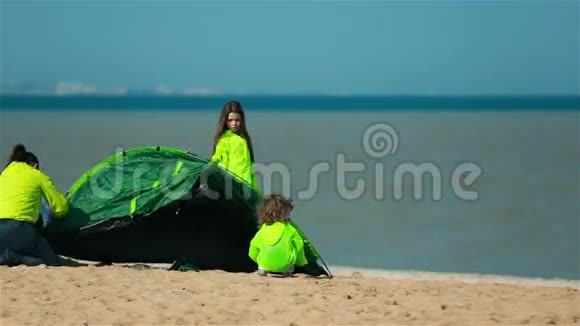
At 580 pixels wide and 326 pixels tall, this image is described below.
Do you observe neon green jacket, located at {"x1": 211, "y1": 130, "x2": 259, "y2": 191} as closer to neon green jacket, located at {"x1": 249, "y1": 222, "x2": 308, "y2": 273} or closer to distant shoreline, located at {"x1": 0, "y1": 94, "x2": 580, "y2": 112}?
neon green jacket, located at {"x1": 249, "y1": 222, "x2": 308, "y2": 273}

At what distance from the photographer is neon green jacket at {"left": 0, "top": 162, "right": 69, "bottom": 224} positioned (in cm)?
857

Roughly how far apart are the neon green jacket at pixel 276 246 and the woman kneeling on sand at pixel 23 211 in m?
1.58

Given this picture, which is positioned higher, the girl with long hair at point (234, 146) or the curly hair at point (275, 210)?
the girl with long hair at point (234, 146)

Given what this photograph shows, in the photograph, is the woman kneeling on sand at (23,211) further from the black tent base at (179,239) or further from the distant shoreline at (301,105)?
the distant shoreline at (301,105)

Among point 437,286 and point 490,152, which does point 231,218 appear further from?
point 490,152

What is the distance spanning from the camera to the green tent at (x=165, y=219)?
896 cm

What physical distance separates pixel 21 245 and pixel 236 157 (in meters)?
1.84

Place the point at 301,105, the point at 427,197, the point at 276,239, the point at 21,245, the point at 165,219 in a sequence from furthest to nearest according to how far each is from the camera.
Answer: the point at 301,105 → the point at 427,197 → the point at 165,219 → the point at 21,245 → the point at 276,239

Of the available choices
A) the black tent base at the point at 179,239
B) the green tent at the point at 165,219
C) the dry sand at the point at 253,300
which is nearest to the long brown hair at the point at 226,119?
the green tent at the point at 165,219

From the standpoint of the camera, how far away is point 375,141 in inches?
1204

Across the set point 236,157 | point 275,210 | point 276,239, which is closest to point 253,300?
point 276,239

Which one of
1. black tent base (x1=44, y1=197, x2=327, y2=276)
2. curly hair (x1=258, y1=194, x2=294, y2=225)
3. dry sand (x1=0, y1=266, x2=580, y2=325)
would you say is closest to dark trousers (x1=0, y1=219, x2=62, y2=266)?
dry sand (x1=0, y1=266, x2=580, y2=325)

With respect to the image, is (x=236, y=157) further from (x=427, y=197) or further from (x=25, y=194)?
(x=427, y=197)

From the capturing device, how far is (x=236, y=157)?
9.28 metres
